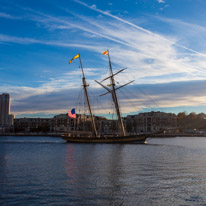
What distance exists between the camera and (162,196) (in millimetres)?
19531

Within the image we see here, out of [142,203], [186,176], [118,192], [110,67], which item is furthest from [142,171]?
[110,67]

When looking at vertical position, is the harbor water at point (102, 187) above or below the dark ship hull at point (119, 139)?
below

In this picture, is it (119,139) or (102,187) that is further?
(119,139)

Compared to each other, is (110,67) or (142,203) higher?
(110,67)

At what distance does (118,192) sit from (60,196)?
15.0 feet

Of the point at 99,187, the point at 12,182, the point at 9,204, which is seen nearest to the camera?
the point at 9,204

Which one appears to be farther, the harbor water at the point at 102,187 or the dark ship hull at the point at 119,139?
the dark ship hull at the point at 119,139

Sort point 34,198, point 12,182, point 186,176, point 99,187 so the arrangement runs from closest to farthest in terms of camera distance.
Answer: point 34,198 < point 99,187 < point 12,182 < point 186,176

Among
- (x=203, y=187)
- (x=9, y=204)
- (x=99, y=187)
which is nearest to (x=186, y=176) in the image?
(x=203, y=187)

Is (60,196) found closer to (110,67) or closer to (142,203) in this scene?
(142,203)

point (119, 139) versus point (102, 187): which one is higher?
point (119, 139)

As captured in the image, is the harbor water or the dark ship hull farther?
the dark ship hull

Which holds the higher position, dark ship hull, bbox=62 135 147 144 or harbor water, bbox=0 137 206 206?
dark ship hull, bbox=62 135 147 144

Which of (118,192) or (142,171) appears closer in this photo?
(118,192)
